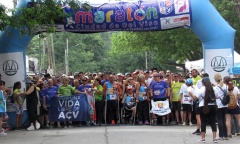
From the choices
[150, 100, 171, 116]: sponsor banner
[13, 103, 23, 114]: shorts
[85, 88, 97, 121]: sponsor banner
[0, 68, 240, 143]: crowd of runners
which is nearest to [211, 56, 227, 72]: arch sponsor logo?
[0, 68, 240, 143]: crowd of runners

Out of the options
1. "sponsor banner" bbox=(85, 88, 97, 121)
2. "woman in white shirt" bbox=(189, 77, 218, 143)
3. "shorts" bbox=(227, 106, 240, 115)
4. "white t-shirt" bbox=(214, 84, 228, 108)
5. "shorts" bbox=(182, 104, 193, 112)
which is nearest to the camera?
"woman in white shirt" bbox=(189, 77, 218, 143)

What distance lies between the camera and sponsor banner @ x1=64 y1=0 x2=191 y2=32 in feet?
62.1

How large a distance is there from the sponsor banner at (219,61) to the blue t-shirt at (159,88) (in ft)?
5.12

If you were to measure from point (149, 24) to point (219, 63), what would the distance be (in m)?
2.71

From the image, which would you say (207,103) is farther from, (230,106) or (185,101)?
(185,101)

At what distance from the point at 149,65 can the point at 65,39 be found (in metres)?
14.0

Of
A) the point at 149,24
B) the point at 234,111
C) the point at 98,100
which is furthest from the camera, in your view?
the point at 98,100

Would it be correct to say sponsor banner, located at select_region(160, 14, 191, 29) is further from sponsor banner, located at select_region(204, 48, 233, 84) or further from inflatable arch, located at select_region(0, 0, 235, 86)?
sponsor banner, located at select_region(204, 48, 233, 84)

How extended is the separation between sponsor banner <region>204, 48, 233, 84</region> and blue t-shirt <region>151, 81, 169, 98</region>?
1.56 metres

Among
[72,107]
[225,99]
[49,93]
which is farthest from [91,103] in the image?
[225,99]

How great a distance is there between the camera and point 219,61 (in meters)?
18.9

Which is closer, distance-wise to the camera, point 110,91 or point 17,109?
point 17,109

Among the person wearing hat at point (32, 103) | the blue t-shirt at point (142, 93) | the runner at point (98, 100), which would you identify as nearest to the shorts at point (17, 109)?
the person wearing hat at point (32, 103)

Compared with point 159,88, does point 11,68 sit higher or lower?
higher
